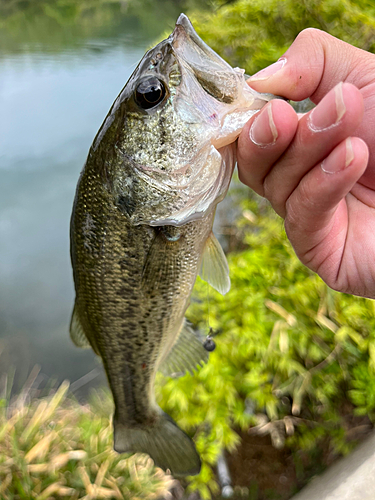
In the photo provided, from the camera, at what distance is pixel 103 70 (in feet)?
29.8

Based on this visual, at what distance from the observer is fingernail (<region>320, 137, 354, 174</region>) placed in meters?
0.77

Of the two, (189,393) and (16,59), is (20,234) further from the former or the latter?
(16,59)

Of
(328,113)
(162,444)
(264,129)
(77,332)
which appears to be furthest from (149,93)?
(162,444)

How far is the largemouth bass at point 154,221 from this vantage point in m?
0.95

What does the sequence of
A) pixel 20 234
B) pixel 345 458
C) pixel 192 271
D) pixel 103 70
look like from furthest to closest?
pixel 103 70 < pixel 20 234 < pixel 345 458 < pixel 192 271

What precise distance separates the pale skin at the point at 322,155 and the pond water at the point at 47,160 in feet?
2.45

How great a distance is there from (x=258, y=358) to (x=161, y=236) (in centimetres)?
149

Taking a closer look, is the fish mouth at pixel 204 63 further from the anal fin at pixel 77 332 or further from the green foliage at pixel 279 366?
the green foliage at pixel 279 366

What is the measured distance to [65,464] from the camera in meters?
2.04

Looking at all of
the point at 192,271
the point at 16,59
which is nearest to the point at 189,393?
the point at 192,271

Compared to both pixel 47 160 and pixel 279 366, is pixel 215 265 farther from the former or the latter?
pixel 47 160

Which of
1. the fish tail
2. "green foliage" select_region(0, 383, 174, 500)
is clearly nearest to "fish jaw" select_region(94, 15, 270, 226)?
the fish tail

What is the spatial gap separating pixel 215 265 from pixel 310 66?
2.36 ft

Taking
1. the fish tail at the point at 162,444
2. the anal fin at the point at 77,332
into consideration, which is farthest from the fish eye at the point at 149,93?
the fish tail at the point at 162,444
